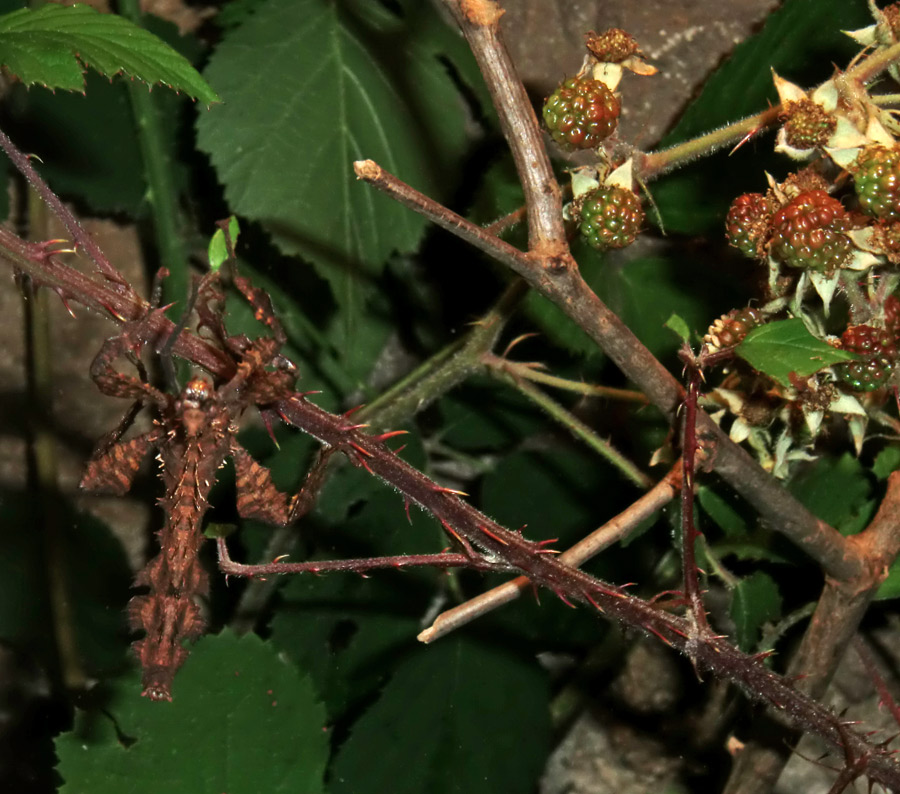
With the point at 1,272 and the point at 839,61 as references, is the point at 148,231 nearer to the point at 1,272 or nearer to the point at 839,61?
the point at 1,272

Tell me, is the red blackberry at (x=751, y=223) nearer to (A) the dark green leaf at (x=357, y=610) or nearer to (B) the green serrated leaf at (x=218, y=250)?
(B) the green serrated leaf at (x=218, y=250)

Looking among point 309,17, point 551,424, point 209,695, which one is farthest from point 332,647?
Answer: point 309,17

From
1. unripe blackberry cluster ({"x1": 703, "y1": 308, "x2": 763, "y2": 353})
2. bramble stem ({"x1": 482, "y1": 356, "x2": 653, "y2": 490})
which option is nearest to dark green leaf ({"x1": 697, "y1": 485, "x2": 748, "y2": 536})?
bramble stem ({"x1": 482, "y1": 356, "x2": 653, "y2": 490})

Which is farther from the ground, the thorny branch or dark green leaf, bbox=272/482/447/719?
the thorny branch

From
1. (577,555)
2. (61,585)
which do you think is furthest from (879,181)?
(61,585)

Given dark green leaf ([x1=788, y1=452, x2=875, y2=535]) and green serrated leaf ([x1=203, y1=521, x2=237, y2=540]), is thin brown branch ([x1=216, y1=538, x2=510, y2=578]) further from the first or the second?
dark green leaf ([x1=788, y1=452, x2=875, y2=535])

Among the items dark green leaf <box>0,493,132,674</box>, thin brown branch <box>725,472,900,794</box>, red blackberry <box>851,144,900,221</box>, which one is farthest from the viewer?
dark green leaf <box>0,493,132,674</box>
